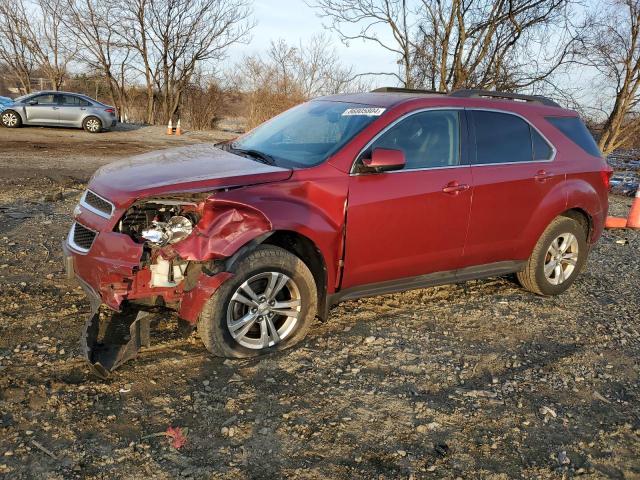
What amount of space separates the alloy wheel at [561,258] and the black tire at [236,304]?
2.86 m

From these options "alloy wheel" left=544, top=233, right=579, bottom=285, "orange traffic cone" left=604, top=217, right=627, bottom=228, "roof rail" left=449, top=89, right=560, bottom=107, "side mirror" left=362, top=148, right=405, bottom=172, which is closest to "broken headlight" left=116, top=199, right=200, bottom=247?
"side mirror" left=362, top=148, right=405, bottom=172

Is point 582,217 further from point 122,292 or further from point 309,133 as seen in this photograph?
point 122,292

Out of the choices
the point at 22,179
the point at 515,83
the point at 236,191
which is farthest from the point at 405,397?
the point at 515,83

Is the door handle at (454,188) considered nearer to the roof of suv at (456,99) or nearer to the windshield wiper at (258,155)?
the roof of suv at (456,99)

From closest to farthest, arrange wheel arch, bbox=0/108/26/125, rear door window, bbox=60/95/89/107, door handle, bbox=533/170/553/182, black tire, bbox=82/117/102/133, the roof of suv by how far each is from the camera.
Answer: the roof of suv → door handle, bbox=533/170/553/182 → wheel arch, bbox=0/108/26/125 → rear door window, bbox=60/95/89/107 → black tire, bbox=82/117/102/133

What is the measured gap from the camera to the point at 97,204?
372cm

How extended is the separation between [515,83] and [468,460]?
44.3 ft

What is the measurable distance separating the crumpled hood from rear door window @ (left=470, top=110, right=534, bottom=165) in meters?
1.93

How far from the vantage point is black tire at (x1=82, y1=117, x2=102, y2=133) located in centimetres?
2053

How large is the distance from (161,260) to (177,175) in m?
0.61

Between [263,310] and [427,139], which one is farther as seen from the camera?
[427,139]

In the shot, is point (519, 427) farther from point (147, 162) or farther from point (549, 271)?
point (147, 162)

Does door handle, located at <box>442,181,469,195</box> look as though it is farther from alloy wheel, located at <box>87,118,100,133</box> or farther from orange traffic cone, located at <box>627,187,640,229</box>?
alloy wheel, located at <box>87,118,100,133</box>

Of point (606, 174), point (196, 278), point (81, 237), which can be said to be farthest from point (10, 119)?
point (606, 174)
